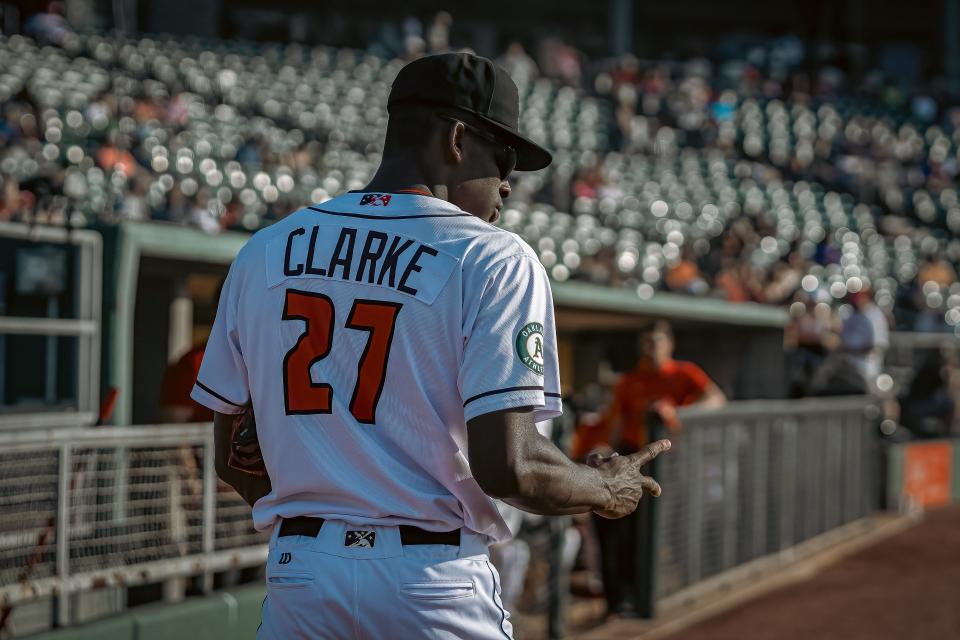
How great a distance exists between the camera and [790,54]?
28656mm

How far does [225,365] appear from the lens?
2334 millimetres

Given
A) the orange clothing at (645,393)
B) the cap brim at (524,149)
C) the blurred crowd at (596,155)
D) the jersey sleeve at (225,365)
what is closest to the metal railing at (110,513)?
the blurred crowd at (596,155)

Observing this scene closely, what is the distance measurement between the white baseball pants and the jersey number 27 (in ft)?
0.68

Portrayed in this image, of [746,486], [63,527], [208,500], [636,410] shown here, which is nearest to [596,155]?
[746,486]

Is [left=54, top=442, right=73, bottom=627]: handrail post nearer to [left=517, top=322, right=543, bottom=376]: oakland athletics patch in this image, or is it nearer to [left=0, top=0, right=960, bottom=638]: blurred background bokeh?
[left=0, top=0, right=960, bottom=638]: blurred background bokeh

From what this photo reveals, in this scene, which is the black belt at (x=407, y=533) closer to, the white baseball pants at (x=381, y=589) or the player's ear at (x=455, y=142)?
the white baseball pants at (x=381, y=589)

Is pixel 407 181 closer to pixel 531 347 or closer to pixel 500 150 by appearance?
pixel 500 150

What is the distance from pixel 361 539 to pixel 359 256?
0.48 m

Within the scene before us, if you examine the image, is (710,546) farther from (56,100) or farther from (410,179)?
(56,100)

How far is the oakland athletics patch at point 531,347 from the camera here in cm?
202

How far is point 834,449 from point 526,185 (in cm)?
571

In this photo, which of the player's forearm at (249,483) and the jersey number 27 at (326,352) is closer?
the jersey number 27 at (326,352)

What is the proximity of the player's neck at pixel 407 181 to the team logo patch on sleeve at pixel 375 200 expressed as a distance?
41mm

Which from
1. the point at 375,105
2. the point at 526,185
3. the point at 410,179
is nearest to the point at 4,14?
the point at 375,105
